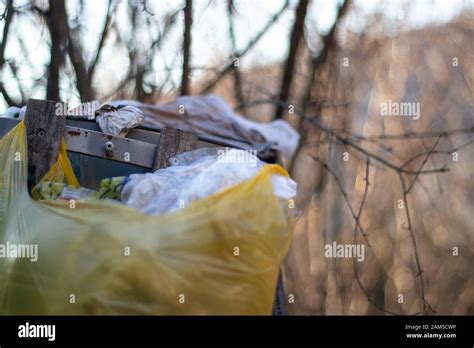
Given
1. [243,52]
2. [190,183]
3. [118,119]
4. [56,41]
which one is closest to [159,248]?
[190,183]

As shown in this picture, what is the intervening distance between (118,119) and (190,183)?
76 centimetres

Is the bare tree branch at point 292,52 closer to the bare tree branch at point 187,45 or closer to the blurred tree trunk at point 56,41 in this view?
the bare tree branch at point 187,45

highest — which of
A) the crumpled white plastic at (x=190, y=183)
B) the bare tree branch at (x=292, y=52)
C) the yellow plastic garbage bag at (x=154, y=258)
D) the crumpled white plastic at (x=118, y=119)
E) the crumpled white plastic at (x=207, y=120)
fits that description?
the bare tree branch at (x=292, y=52)

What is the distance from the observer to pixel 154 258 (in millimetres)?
2375

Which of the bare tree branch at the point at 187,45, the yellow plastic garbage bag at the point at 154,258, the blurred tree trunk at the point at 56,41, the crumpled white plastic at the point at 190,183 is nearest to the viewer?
the yellow plastic garbage bag at the point at 154,258

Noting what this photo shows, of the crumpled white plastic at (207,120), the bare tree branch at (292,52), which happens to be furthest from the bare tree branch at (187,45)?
the crumpled white plastic at (207,120)

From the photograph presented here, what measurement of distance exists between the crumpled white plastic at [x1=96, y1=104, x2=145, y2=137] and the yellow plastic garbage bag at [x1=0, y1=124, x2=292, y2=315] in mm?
655

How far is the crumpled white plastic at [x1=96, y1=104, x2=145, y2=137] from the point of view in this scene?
3.18 meters

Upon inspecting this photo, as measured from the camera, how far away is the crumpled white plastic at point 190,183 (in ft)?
8.30

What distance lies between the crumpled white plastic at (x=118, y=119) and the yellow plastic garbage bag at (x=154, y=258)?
0.65 metres
